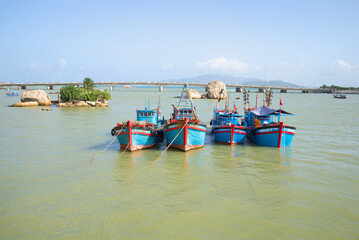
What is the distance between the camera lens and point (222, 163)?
17625mm

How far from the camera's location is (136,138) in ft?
66.2

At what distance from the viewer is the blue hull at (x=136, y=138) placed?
783 inches

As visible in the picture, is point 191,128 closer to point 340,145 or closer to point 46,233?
point 46,233

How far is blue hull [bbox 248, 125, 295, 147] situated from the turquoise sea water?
39.2 inches

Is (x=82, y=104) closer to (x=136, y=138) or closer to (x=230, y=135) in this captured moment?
(x=136, y=138)

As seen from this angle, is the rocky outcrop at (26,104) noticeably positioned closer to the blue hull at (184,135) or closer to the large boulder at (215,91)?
the blue hull at (184,135)

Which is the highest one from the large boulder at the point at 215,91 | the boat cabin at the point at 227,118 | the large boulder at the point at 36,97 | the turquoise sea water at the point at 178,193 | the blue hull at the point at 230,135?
the large boulder at the point at 215,91

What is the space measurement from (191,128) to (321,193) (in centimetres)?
1041

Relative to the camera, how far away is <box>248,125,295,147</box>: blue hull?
21.7m

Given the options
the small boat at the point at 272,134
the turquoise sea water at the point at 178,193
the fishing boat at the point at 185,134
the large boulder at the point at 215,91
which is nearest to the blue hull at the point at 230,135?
the small boat at the point at 272,134

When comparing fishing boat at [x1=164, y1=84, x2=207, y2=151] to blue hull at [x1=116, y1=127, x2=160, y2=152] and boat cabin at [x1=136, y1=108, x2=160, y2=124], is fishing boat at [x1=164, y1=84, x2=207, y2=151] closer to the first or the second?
blue hull at [x1=116, y1=127, x2=160, y2=152]

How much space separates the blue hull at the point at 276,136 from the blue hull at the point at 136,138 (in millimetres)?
10368

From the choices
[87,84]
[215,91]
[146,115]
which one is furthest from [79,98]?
[215,91]

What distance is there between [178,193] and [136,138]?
890 centimetres
